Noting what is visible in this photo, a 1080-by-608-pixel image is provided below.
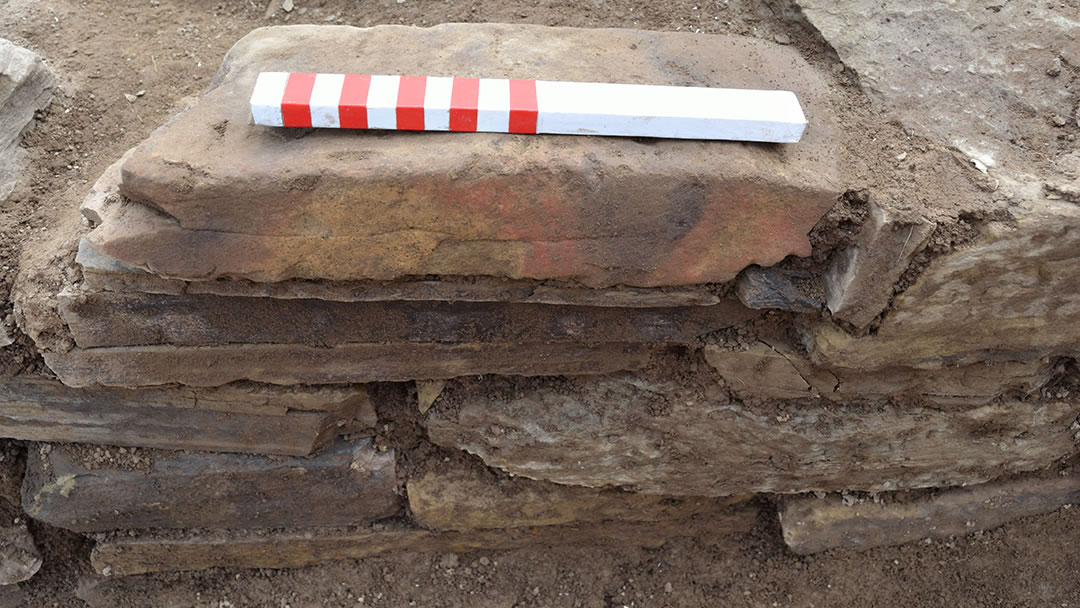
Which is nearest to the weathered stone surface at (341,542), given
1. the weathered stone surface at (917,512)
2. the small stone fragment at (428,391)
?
the weathered stone surface at (917,512)

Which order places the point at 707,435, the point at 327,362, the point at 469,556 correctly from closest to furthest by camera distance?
the point at 327,362 < the point at 707,435 < the point at 469,556

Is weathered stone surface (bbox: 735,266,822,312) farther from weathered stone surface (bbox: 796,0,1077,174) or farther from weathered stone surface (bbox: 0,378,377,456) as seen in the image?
weathered stone surface (bbox: 0,378,377,456)

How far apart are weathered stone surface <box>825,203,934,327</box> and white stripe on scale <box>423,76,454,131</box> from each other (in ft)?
3.06

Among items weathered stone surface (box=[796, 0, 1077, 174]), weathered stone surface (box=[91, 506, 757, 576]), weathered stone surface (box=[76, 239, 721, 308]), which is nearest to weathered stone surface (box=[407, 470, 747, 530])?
weathered stone surface (box=[91, 506, 757, 576])

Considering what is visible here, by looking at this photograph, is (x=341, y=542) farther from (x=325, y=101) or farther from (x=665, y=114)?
(x=665, y=114)

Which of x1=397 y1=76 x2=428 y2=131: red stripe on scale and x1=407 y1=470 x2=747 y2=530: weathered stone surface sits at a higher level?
x1=397 y1=76 x2=428 y2=131: red stripe on scale

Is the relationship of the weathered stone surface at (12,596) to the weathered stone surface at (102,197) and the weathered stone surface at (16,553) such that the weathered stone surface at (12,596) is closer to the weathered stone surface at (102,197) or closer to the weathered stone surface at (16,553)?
the weathered stone surface at (16,553)

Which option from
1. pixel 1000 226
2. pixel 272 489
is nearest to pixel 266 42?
pixel 272 489

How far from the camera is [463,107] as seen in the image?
1.77 m

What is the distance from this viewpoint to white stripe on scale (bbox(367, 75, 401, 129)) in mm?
1731

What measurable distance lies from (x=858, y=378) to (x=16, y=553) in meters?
2.52

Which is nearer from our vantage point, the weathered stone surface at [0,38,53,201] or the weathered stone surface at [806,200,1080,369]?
the weathered stone surface at [806,200,1080,369]

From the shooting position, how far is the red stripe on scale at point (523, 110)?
5.83 ft

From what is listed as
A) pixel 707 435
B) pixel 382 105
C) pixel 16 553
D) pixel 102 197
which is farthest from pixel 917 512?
pixel 16 553
